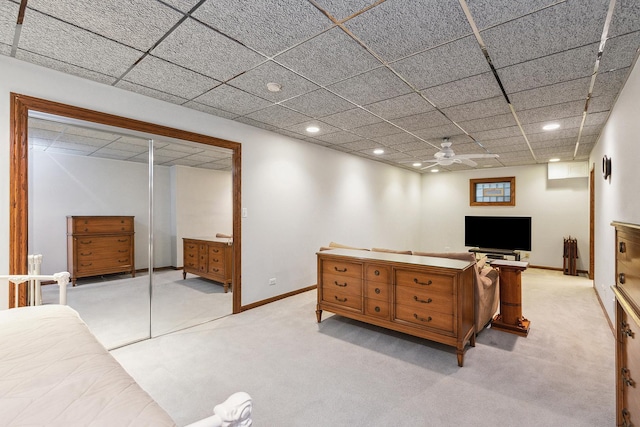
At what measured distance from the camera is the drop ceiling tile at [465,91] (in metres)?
2.69

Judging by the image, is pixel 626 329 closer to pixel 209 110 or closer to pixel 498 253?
pixel 209 110

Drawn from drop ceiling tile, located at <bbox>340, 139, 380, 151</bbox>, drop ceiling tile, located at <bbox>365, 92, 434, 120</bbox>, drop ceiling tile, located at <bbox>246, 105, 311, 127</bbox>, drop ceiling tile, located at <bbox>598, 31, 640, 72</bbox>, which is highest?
drop ceiling tile, located at <bbox>246, 105, 311, 127</bbox>

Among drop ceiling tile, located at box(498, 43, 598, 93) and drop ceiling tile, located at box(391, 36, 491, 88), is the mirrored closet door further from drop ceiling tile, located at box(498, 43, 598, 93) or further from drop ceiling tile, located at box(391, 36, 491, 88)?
drop ceiling tile, located at box(498, 43, 598, 93)

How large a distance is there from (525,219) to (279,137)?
19.7 feet

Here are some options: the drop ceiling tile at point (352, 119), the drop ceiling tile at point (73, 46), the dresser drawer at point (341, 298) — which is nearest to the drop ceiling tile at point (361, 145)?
the drop ceiling tile at point (352, 119)

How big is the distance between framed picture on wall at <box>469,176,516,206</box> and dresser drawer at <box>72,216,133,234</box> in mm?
7736

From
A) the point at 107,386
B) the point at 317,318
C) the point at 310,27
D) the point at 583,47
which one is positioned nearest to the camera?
the point at 107,386

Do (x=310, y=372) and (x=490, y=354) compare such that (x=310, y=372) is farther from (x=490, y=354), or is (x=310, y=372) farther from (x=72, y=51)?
(x=72, y=51)

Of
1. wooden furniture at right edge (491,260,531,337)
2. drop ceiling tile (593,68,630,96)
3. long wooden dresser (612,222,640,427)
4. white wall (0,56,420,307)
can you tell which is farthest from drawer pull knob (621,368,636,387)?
white wall (0,56,420,307)

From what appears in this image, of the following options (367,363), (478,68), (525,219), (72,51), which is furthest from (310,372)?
(525,219)

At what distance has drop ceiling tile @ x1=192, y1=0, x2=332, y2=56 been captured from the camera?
1732 millimetres

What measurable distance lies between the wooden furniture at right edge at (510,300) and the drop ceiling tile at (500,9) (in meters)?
2.46

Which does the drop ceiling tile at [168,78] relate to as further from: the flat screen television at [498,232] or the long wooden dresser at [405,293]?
the flat screen television at [498,232]

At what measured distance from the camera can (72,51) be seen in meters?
2.22
